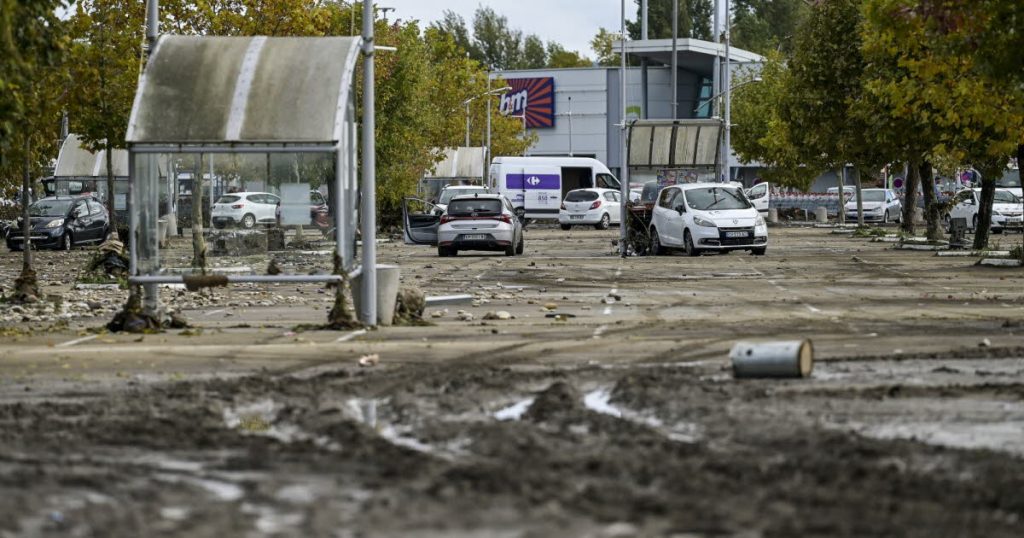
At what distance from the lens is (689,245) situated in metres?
39.2

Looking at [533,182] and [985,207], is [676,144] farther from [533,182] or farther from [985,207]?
[533,182]

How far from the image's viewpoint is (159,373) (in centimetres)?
1447

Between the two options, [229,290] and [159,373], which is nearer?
[159,373]

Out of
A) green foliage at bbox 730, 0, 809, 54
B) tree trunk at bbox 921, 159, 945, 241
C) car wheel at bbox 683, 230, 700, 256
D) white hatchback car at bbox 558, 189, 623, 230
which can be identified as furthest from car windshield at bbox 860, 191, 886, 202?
green foliage at bbox 730, 0, 809, 54

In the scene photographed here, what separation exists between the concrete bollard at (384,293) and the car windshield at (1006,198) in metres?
40.2

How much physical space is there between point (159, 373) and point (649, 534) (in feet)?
26.6

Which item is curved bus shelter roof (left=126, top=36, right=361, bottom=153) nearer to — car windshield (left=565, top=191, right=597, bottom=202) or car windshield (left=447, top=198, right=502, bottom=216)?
car windshield (left=447, top=198, right=502, bottom=216)

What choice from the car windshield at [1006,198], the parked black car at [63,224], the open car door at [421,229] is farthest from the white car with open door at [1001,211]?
the parked black car at [63,224]

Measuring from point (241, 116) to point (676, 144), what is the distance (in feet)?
82.6

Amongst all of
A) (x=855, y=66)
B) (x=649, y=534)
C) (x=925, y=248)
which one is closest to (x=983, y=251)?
(x=925, y=248)

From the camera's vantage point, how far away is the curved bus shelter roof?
18.9 m

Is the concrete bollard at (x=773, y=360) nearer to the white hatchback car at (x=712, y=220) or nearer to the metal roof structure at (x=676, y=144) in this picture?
the white hatchback car at (x=712, y=220)

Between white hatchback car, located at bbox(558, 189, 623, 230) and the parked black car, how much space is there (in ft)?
67.7

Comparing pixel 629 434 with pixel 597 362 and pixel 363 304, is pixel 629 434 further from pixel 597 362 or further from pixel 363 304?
pixel 363 304
